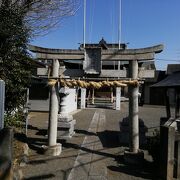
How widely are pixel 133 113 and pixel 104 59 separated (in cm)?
170

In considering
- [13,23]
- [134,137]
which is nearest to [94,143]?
[134,137]

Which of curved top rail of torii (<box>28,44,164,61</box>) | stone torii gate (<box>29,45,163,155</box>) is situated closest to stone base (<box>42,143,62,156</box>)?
stone torii gate (<box>29,45,163,155</box>)

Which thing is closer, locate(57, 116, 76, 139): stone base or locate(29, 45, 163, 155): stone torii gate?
locate(29, 45, 163, 155): stone torii gate

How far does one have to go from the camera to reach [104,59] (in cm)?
909

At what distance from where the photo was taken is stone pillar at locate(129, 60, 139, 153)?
28.1ft

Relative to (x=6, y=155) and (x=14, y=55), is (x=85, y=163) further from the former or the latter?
(x=14, y=55)

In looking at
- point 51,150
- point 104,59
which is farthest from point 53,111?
point 104,59

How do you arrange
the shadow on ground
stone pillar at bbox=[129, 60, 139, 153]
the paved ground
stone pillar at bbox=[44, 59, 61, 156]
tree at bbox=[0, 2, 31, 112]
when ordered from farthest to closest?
tree at bbox=[0, 2, 31, 112] → stone pillar at bbox=[44, 59, 61, 156] → stone pillar at bbox=[129, 60, 139, 153] → the shadow on ground → the paved ground

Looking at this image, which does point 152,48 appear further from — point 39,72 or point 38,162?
point 38,162

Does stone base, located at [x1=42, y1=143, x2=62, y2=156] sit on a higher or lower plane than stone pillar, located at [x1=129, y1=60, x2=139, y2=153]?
lower

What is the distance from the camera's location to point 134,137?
8.59 meters

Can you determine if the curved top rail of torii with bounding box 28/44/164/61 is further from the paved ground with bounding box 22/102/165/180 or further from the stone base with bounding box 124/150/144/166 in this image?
the paved ground with bounding box 22/102/165/180

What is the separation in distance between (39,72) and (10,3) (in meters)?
2.60

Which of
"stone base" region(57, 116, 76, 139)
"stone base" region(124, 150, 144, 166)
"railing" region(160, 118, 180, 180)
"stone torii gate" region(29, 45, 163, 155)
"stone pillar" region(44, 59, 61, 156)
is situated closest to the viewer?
"railing" region(160, 118, 180, 180)
